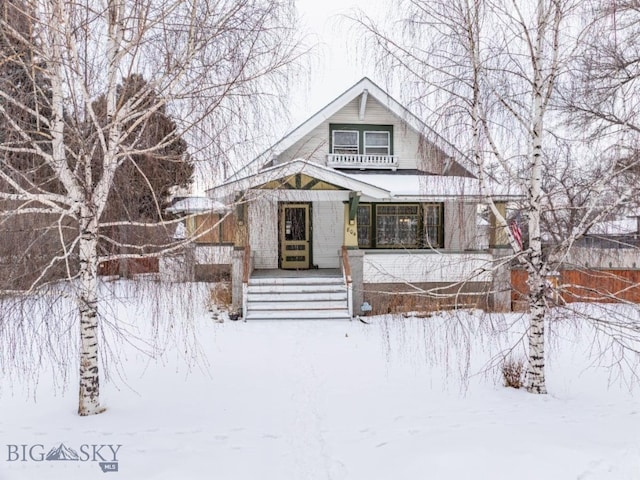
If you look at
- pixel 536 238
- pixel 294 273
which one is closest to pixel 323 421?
pixel 536 238

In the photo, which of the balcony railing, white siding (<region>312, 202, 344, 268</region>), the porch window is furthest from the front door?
the porch window

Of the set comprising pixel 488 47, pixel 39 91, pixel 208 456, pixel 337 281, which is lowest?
pixel 208 456

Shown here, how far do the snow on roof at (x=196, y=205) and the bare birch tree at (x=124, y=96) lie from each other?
0.64 ft

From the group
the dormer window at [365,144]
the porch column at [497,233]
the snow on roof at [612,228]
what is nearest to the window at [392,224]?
the dormer window at [365,144]

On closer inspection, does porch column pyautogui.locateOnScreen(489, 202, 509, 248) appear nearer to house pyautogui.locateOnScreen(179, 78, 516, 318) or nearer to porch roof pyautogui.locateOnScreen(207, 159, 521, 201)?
house pyautogui.locateOnScreen(179, 78, 516, 318)

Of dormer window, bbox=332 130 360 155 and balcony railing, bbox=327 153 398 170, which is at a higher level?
dormer window, bbox=332 130 360 155

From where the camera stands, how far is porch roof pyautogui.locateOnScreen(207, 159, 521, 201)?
4.42 metres

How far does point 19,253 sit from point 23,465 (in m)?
1.92

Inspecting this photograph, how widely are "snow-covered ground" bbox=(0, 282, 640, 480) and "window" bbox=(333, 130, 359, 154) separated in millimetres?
8028

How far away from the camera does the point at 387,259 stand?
34.3 ft

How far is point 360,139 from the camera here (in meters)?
12.6

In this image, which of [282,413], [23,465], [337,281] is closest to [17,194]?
[23,465]

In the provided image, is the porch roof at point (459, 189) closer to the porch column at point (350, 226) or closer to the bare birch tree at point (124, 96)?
the bare birch tree at point (124, 96)

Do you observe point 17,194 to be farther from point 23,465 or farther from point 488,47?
point 488,47
